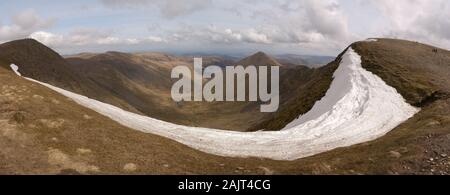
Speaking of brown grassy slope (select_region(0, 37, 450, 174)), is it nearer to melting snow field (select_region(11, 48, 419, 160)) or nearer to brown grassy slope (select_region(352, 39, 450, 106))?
melting snow field (select_region(11, 48, 419, 160))

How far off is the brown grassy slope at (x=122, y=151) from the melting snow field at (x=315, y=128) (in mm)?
3383

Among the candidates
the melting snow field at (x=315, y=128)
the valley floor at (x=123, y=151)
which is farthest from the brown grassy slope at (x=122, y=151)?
the melting snow field at (x=315, y=128)

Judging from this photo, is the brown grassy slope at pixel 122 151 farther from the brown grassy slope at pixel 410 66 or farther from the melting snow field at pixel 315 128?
the brown grassy slope at pixel 410 66

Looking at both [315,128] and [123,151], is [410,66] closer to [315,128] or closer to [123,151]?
[315,128]

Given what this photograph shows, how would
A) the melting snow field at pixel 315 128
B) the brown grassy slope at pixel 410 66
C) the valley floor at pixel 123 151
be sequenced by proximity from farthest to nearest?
the brown grassy slope at pixel 410 66, the melting snow field at pixel 315 128, the valley floor at pixel 123 151

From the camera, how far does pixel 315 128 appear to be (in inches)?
1876

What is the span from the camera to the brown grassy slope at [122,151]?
2691 centimetres

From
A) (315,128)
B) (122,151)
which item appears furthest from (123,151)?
(315,128)

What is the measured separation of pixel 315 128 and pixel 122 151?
25518 mm

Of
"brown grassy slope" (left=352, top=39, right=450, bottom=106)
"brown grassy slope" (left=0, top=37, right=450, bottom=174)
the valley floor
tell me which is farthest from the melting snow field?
"brown grassy slope" (left=0, top=37, right=450, bottom=174)

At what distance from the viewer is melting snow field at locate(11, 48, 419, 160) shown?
38.3m
